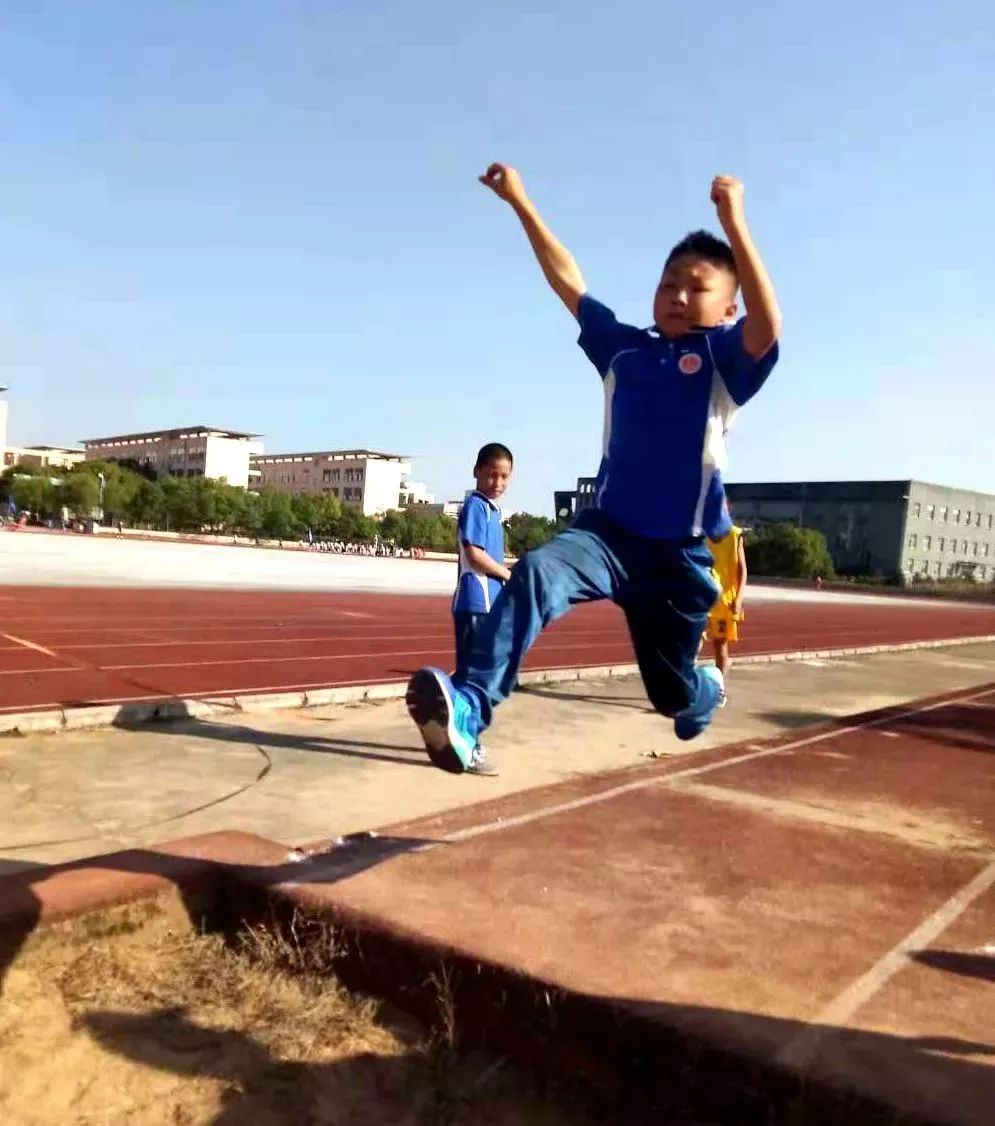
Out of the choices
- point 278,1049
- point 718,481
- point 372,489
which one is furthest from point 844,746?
point 372,489

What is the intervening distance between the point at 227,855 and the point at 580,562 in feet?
4.67

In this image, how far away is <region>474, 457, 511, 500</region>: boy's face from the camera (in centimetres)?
523

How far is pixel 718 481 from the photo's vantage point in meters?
2.81

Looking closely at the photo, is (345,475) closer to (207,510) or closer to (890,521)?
(207,510)

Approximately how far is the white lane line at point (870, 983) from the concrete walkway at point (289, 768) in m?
1.86

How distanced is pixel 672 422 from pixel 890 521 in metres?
81.0

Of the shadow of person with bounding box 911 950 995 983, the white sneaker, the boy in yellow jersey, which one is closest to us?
the shadow of person with bounding box 911 950 995 983

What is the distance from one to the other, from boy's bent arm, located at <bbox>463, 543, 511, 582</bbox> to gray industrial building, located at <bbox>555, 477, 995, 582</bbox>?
74.8m

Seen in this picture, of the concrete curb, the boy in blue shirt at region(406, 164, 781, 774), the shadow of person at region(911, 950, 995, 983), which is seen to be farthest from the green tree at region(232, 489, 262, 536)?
the shadow of person at region(911, 950, 995, 983)

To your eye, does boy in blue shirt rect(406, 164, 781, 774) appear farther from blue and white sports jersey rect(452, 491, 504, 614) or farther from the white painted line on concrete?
blue and white sports jersey rect(452, 491, 504, 614)

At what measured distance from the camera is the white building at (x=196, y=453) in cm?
12062

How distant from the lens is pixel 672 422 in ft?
9.03

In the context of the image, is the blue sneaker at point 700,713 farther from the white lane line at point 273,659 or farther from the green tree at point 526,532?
the green tree at point 526,532

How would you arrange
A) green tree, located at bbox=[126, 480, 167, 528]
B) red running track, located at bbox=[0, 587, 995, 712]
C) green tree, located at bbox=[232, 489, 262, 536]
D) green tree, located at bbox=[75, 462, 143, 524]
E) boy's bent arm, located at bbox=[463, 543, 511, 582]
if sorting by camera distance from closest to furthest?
boy's bent arm, located at bbox=[463, 543, 511, 582] → red running track, located at bbox=[0, 587, 995, 712] → green tree, located at bbox=[75, 462, 143, 524] → green tree, located at bbox=[126, 480, 167, 528] → green tree, located at bbox=[232, 489, 262, 536]
